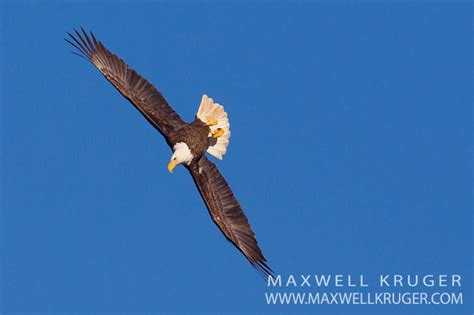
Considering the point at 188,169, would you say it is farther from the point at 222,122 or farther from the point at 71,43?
the point at 71,43

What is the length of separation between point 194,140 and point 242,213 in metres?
1.08

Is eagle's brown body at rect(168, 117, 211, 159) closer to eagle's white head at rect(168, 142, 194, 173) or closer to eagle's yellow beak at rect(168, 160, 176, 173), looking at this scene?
eagle's white head at rect(168, 142, 194, 173)

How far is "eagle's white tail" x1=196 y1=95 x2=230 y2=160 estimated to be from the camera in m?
14.8

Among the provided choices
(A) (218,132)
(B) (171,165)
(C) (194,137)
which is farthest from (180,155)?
(A) (218,132)

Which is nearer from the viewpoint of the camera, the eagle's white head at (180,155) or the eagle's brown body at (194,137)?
the eagle's white head at (180,155)

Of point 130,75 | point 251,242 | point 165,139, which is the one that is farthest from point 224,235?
point 130,75

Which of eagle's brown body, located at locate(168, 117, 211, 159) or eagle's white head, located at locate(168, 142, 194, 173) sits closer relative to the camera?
eagle's white head, located at locate(168, 142, 194, 173)

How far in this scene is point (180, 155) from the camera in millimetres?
14188

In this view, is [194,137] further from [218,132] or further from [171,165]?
[218,132]

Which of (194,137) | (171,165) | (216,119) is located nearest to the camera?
(171,165)

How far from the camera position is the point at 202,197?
14.6m

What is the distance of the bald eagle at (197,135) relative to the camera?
47.0 feet

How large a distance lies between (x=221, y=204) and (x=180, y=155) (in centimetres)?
89

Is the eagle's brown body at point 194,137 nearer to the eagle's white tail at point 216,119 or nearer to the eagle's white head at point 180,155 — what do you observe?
the eagle's white head at point 180,155
